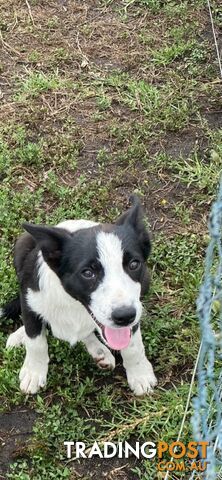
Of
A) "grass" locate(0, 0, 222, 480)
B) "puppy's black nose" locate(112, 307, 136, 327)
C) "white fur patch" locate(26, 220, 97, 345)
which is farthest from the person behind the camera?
"grass" locate(0, 0, 222, 480)

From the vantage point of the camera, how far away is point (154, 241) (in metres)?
4.48

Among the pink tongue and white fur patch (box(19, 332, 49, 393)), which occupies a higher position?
the pink tongue

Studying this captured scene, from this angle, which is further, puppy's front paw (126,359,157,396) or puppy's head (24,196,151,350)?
puppy's front paw (126,359,157,396)

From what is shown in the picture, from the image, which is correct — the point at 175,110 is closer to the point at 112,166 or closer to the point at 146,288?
the point at 112,166

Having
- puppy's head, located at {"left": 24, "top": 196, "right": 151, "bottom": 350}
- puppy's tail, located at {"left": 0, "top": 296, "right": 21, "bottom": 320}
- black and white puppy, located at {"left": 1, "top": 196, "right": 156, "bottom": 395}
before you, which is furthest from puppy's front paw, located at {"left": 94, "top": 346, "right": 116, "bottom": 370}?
puppy's tail, located at {"left": 0, "top": 296, "right": 21, "bottom": 320}

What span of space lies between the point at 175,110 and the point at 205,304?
10.3 ft

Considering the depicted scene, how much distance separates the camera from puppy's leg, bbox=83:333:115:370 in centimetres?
377

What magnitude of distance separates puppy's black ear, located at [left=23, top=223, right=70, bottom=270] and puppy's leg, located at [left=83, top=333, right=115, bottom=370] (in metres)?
0.67

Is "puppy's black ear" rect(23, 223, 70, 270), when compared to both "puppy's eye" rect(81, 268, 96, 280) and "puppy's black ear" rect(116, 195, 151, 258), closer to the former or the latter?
"puppy's eye" rect(81, 268, 96, 280)

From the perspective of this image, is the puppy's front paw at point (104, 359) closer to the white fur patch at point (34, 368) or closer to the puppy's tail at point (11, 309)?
the white fur patch at point (34, 368)

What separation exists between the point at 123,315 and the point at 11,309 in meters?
1.09

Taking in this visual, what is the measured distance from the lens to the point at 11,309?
3982 millimetres

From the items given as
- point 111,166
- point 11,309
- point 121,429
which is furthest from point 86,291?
point 111,166

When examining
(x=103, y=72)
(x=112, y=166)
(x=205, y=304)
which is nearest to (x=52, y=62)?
(x=103, y=72)
